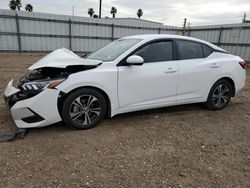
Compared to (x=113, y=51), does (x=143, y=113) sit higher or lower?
lower

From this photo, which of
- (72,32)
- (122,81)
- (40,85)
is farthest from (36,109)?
(72,32)

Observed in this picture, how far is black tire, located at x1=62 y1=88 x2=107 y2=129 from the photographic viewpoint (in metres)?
3.09

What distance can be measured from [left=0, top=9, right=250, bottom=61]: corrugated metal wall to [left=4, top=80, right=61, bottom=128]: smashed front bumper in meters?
12.2

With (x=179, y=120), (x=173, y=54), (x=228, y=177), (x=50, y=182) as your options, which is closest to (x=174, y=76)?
(x=173, y=54)

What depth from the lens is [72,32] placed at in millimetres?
14828

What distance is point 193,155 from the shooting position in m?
2.73

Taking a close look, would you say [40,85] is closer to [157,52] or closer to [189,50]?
[157,52]

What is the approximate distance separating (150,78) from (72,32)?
12710mm

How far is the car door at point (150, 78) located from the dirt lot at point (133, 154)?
0.44 metres

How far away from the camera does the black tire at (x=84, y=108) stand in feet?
10.2

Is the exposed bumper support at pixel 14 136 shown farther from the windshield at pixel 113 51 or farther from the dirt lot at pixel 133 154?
the windshield at pixel 113 51

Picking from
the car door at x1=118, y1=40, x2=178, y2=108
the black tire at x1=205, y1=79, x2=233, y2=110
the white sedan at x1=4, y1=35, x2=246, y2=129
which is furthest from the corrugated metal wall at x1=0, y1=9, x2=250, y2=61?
the car door at x1=118, y1=40, x2=178, y2=108

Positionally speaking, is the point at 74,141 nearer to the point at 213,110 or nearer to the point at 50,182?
the point at 50,182

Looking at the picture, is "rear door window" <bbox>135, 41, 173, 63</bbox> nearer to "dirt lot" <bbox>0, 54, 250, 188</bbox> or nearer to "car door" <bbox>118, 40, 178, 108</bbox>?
"car door" <bbox>118, 40, 178, 108</bbox>
